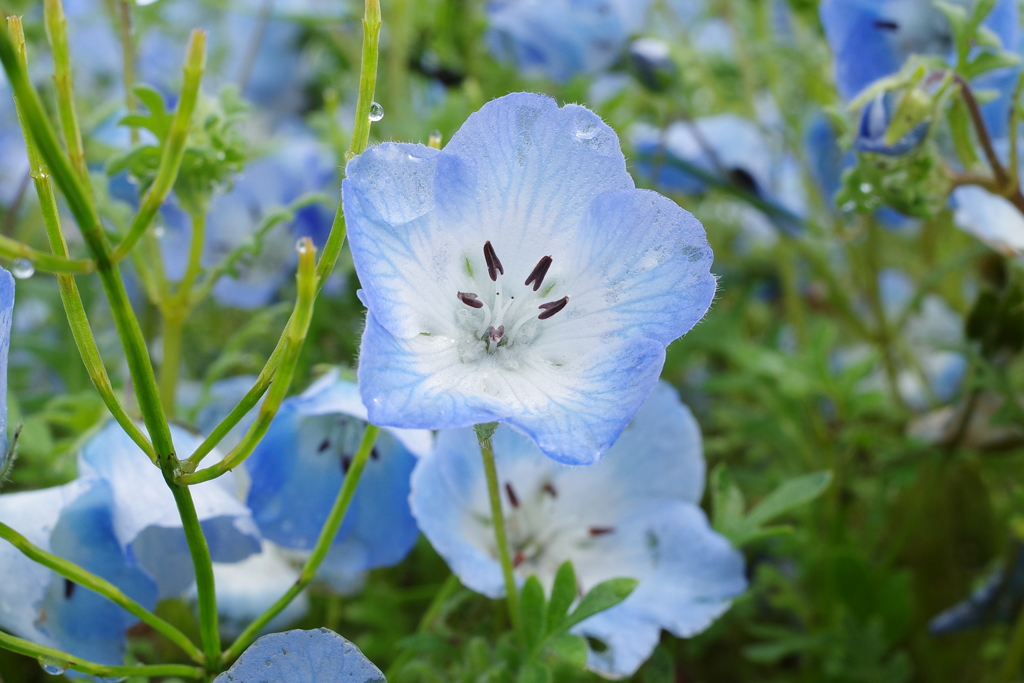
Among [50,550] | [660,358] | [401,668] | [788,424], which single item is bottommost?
[788,424]

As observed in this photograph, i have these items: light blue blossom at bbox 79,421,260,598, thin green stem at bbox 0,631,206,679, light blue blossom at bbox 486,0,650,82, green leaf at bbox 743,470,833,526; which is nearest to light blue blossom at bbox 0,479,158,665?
light blue blossom at bbox 79,421,260,598

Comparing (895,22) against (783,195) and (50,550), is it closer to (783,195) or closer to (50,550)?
(783,195)

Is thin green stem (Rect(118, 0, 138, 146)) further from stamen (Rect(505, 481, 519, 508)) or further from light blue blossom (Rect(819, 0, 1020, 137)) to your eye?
light blue blossom (Rect(819, 0, 1020, 137))

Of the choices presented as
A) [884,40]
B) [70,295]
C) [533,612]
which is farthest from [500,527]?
[884,40]

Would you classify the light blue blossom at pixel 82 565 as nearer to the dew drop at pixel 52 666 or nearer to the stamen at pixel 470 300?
the dew drop at pixel 52 666

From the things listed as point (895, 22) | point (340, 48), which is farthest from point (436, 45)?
point (895, 22)

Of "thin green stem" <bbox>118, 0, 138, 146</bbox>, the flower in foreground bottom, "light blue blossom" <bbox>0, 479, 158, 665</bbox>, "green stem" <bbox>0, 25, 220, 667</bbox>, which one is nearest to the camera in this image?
"green stem" <bbox>0, 25, 220, 667</bbox>

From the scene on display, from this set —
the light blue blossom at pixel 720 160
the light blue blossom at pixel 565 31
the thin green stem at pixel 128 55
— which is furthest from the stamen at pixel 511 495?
the light blue blossom at pixel 565 31

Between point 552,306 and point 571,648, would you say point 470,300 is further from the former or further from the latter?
point 571,648
